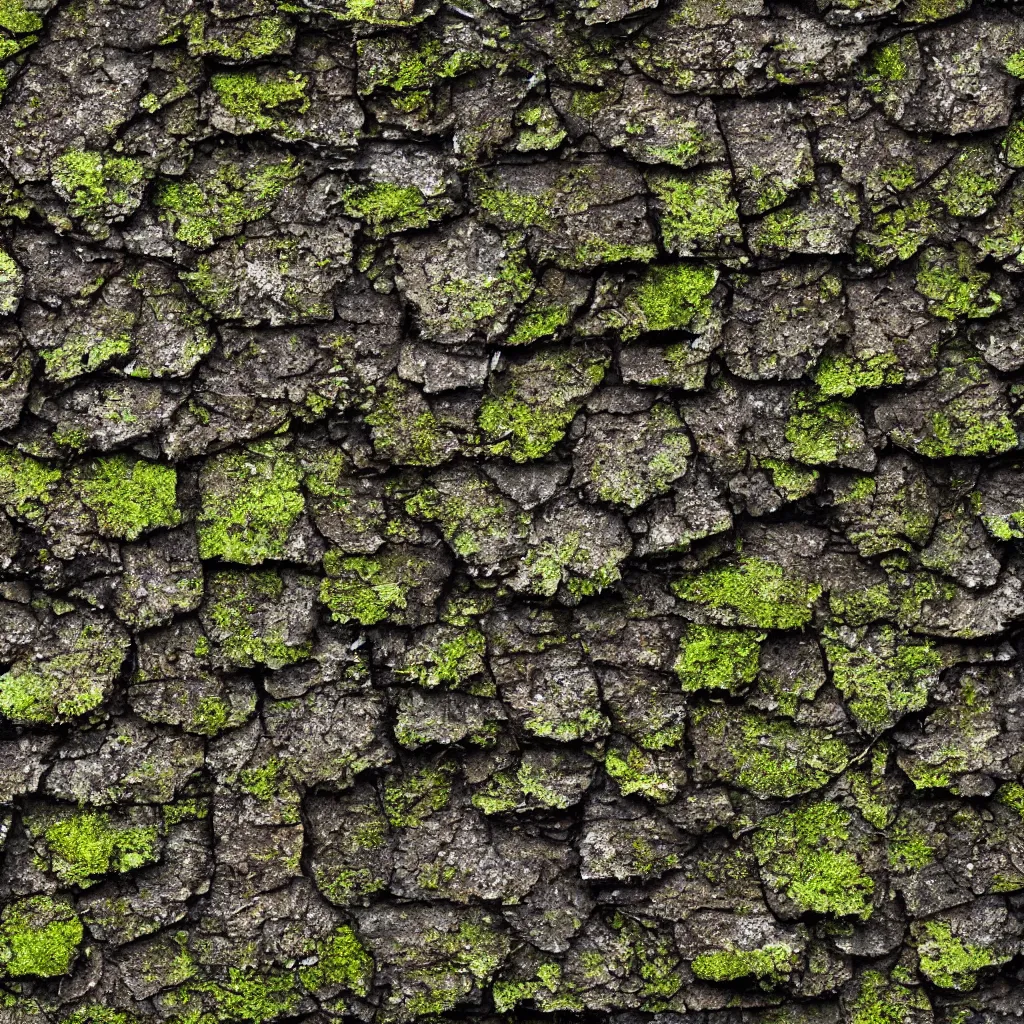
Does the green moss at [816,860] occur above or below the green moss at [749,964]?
above

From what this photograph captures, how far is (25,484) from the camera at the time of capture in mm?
2367

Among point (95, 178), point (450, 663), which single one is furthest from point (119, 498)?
point (450, 663)

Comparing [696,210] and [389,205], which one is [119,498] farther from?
[696,210]

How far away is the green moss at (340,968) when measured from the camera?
2438 millimetres

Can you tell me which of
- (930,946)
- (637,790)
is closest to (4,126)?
(637,790)

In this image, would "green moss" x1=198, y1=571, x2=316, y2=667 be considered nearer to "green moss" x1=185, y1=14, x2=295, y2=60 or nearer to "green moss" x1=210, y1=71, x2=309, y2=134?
"green moss" x1=210, y1=71, x2=309, y2=134

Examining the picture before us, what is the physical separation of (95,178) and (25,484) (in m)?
0.66

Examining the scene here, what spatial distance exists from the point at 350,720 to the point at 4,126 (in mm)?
1431

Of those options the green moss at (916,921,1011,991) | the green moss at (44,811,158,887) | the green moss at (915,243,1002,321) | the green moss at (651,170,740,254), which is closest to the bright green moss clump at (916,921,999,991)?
the green moss at (916,921,1011,991)

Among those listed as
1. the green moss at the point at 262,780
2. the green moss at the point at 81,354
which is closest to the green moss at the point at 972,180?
the green moss at the point at 81,354

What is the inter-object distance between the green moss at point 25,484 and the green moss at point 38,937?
2.75 ft

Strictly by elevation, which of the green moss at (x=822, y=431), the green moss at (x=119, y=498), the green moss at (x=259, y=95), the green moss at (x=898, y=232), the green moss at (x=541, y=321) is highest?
the green moss at (x=259, y=95)

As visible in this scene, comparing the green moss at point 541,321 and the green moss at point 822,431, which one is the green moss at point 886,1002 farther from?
the green moss at point 541,321

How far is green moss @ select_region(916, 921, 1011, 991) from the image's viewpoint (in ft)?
7.97
